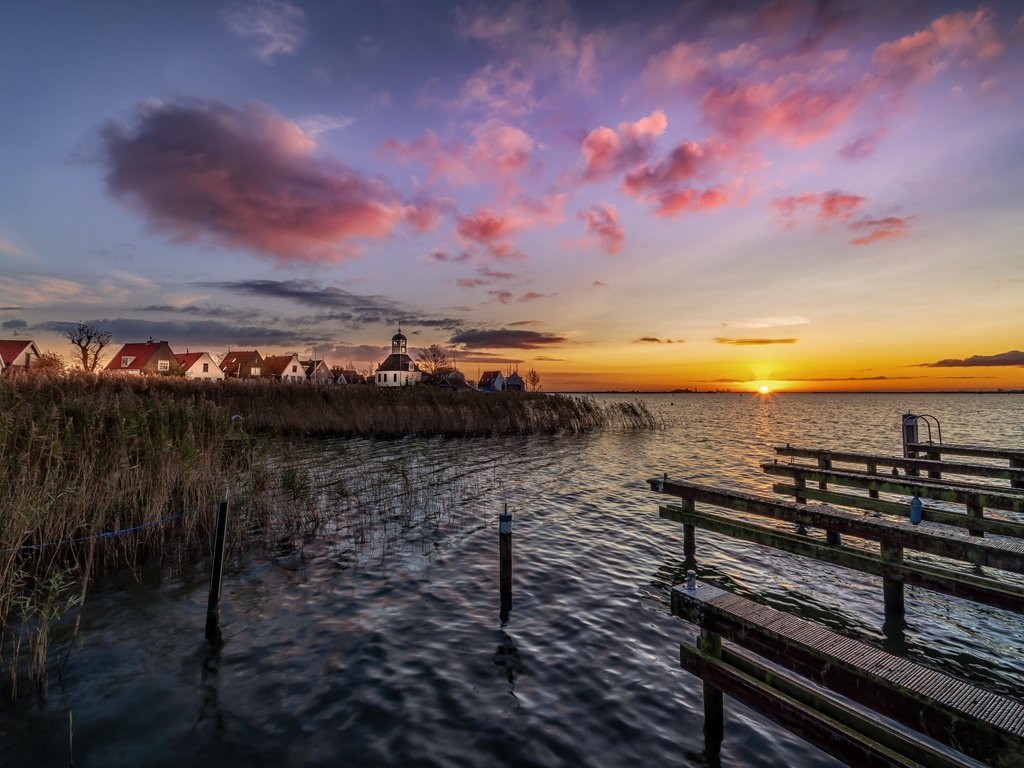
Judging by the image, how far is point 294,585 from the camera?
802cm

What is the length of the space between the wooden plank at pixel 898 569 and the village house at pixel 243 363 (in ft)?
311

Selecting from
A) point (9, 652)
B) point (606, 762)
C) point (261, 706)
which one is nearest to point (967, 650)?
point (606, 762)

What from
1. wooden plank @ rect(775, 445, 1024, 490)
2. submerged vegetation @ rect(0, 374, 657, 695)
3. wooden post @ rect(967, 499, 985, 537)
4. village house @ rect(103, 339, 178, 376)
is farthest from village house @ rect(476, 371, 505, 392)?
wooden post @ rect(967, 499, 985, 537)

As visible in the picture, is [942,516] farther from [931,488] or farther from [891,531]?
[891,531]

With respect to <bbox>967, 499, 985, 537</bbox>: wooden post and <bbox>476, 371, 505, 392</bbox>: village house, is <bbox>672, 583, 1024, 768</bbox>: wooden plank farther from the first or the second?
<bbox>476, 371, 505, 392</bbox>: village house

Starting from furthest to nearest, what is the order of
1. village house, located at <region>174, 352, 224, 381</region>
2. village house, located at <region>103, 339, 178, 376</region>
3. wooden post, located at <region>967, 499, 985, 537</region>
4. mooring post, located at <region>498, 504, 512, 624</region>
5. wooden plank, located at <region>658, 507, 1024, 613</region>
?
1. village house, located at <region>174, 352, 224, 381</region>
2. village house, located at <region>103, 339, 178, 376</region>
3. wooden post, located at <region>967, 499, 985, 537</region>
4. mooring post, located at <region>498, 504, 512, 624</region>
5. wooden plank, located at <region>658, 507, 1024, 613</region>

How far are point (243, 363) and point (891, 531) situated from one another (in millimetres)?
102399

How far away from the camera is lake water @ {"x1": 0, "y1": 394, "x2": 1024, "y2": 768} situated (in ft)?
14.9

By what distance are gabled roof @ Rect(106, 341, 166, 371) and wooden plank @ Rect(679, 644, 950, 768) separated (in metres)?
93.1

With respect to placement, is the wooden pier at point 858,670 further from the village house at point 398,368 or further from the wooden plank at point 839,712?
the village house at point 398,368

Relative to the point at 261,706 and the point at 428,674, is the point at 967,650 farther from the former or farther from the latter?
the point at 261,706

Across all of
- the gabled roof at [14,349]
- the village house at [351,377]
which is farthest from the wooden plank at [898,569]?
the village house at [351,377]

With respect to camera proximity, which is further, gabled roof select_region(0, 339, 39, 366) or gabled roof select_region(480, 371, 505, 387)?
gabled roof select_region(480, 371, 505, 387)

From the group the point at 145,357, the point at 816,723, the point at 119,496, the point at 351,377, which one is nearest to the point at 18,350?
the point at 145,357
